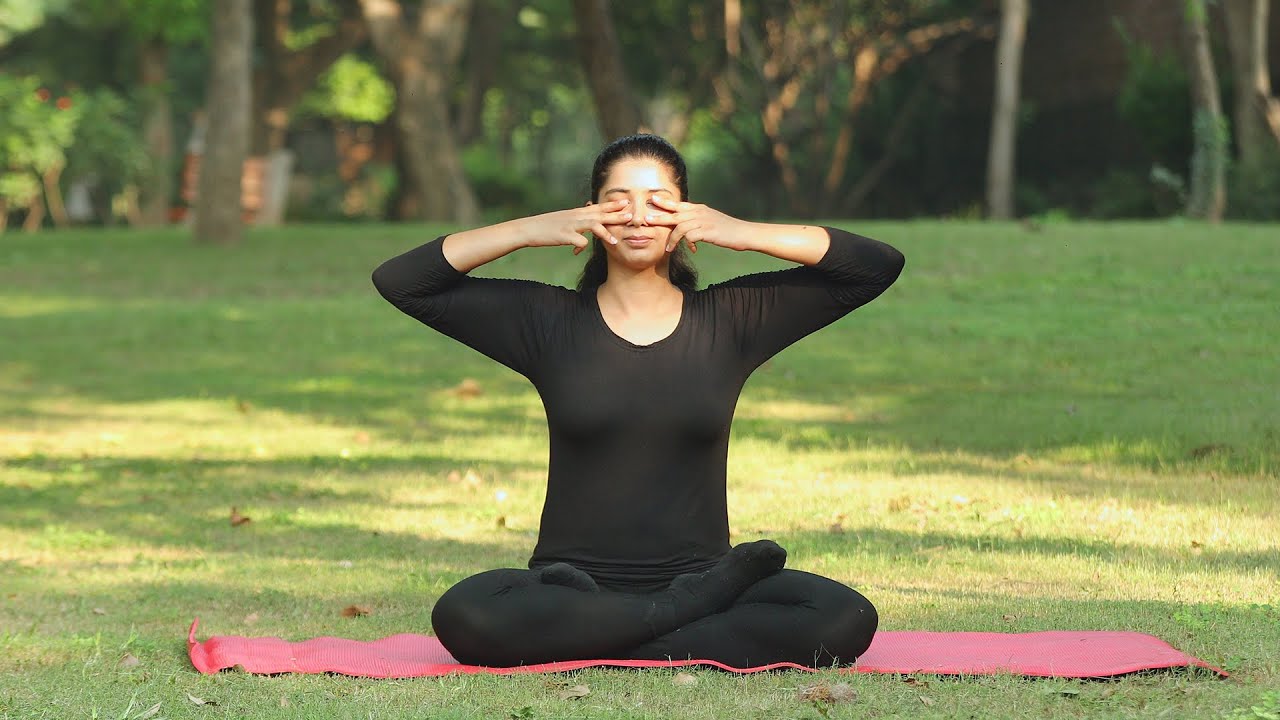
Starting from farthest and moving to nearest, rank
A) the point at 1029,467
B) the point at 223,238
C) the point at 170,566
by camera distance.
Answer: the point at 223,238
the point at 1029,467
the point at 170,566

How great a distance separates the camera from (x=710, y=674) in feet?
17.3

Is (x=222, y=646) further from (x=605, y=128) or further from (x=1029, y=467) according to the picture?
(x=605, y=128)

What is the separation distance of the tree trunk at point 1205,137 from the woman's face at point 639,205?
19676 mm

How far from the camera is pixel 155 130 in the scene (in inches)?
1426

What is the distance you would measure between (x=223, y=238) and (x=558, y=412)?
59.7ft

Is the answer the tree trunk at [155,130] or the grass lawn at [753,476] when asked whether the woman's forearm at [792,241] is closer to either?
the grass lawn at [753,476]

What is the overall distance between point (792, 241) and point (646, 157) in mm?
526

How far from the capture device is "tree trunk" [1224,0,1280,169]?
961 inches

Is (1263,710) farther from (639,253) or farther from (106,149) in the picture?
(106,149)

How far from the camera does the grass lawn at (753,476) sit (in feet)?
17.1

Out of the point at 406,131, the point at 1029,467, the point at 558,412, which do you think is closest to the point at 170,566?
the point at 558,412

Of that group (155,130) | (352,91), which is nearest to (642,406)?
(155,130)

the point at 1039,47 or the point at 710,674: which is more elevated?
the point at 1039,47

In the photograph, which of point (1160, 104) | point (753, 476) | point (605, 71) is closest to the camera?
point (753, 476)
